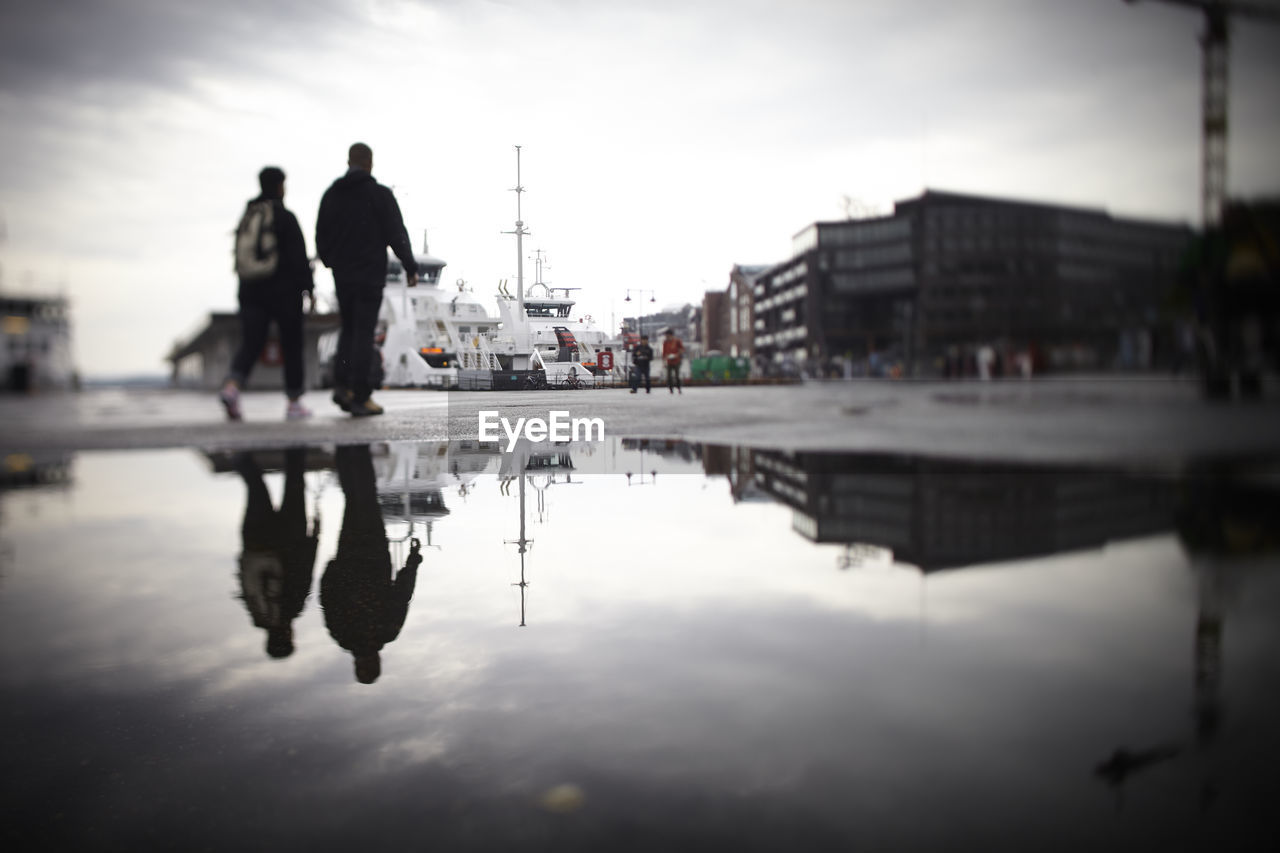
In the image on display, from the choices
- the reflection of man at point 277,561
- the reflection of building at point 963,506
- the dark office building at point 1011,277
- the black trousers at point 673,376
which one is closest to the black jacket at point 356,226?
the reflection of man at point 277,561

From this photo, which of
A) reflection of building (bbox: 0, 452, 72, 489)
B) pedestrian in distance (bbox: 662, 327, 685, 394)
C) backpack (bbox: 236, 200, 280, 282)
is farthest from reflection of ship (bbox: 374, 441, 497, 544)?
pedestrian in distance (bbox: 662, 327, 685, 394)

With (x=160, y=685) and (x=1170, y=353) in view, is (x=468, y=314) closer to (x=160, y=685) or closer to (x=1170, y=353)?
(x=1170, y=353)

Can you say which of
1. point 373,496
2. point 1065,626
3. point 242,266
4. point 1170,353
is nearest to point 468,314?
point 242,266

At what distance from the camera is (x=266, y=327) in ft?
21.5

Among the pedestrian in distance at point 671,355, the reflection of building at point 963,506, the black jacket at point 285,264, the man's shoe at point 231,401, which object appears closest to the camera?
the reflection of building at point 963,506

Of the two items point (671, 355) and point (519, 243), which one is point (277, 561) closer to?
point (519, 243)

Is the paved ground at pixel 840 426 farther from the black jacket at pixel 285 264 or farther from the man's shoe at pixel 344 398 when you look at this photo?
the black jacket at pixel 285 264

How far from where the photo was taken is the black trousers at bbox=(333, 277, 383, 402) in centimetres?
647

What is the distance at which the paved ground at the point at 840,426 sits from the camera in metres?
4.00

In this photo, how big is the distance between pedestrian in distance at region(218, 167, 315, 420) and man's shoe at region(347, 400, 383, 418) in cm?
45

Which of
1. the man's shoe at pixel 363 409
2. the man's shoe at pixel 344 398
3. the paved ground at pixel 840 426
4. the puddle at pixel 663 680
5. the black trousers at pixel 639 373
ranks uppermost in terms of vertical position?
the black trousers at pixel 639 373

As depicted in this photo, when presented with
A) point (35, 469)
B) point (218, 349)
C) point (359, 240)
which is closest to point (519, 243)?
point (359, 240)

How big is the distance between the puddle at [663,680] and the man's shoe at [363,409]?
4.32 meters

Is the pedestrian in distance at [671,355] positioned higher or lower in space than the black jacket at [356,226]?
lower
